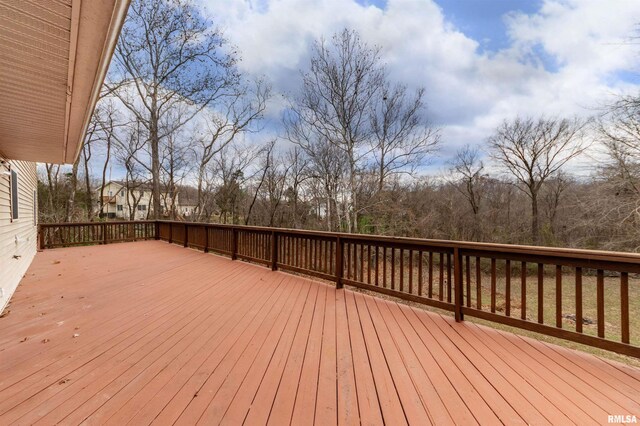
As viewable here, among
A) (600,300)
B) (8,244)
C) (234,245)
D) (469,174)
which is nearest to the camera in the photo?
(600,300)

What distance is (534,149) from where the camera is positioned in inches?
618

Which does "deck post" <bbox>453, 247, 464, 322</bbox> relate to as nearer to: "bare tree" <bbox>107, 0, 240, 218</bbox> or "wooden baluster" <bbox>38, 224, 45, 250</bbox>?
"wooden baluster" <bbox>38, 224, 45, 250</bbox>

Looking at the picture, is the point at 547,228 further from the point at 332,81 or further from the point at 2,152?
the point at 2,152

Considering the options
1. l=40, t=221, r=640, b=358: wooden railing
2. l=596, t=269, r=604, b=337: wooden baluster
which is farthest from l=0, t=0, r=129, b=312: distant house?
l=596, t=269, r=604, b=337: wooden baluster

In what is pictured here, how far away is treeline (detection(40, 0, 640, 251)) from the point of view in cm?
982

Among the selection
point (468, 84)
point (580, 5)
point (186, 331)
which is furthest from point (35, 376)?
point (468, 84)

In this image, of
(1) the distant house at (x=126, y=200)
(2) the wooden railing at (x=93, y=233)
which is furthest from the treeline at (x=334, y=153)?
(2) the wooden railing at (x=93, y=233)

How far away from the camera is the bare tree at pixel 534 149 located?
14.8 m

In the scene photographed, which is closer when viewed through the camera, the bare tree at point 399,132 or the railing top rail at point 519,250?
the railing top rail at point 519,250

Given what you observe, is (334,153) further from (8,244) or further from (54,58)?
(54,58)

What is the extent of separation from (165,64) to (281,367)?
44.9 feet

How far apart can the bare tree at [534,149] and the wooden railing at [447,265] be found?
7059 mm

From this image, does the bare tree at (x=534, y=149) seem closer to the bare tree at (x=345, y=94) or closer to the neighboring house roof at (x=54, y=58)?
the bare tree at (x=345, y=94)

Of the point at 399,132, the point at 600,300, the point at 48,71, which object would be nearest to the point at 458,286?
the point at 600,300
